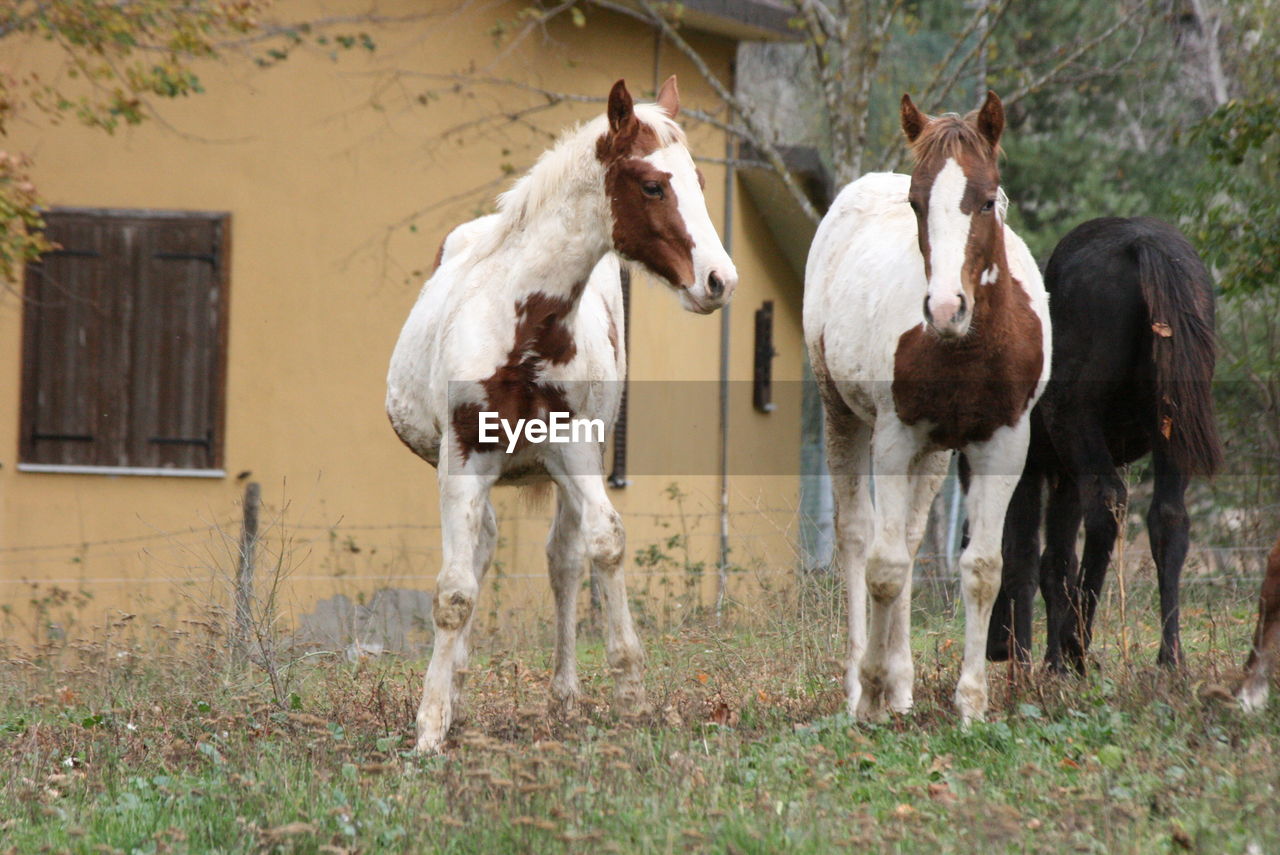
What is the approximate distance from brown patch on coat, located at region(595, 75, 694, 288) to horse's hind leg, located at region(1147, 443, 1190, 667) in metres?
2.16

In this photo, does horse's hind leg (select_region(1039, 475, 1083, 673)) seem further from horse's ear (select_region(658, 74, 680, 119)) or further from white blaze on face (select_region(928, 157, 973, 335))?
horse's ear (select_region(658, 74, 680, 119))

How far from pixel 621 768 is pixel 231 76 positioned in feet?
29.6

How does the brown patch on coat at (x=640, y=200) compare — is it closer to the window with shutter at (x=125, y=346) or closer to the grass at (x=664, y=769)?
the grass at (x=664, y=769)

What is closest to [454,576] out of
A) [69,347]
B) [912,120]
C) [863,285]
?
[863,285]

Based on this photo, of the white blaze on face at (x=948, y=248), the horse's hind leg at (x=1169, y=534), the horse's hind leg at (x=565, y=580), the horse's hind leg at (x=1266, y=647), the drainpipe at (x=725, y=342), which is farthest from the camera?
the drainpipe at (x=725, y=342)

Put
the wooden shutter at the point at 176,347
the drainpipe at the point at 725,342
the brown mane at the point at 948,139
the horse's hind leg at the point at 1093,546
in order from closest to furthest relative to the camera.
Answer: the brown mane at the point at 948,139, the horse's hind leg at the point at 1093,546, the wooden shutter at the point at 176,347, the drainpipe at the point at 725,342

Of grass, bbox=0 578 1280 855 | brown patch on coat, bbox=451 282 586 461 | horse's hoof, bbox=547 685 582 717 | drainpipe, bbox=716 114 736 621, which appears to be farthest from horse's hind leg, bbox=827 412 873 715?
drainpipe, bbox=716 114 736 621

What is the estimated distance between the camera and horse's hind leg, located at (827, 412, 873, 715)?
627 centimetres

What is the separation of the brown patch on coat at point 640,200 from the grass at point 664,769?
A: 5.33 feet

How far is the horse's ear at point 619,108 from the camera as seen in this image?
5.40 metres

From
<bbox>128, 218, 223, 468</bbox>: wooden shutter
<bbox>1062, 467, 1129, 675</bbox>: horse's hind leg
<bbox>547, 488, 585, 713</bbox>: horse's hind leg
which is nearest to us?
<bbox>1062, 467, 1129, 675</bbox>: horse's hind leg

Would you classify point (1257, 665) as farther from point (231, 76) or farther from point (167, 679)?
point (231, 76)

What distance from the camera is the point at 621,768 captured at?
4430mm

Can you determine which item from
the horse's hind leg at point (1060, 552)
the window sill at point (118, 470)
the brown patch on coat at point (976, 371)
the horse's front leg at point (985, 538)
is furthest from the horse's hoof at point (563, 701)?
the window sill at point (118, 470)
